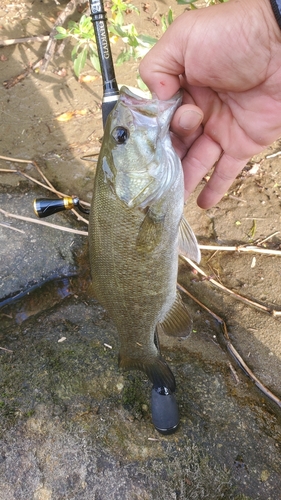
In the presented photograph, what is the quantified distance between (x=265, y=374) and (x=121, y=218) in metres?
1.58

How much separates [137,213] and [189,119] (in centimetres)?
54

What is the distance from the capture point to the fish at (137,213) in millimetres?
1896

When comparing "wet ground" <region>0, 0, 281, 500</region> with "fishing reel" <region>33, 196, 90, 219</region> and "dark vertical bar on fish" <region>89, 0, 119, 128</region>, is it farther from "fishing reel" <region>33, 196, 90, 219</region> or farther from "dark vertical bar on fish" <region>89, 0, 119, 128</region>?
"dark vertical bar on fish" <region>89, 0, 119, 128</region>

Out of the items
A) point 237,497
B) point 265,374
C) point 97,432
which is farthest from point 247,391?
point 97,432

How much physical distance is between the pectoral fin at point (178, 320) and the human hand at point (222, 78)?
848mm

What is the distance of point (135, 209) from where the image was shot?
1.93 metres

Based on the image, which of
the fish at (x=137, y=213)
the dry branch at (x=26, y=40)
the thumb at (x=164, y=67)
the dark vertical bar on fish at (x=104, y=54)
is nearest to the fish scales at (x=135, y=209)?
the fish at (x=137, y=213)

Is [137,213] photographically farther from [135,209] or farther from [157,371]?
[157,371]

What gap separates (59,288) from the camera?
3.20m

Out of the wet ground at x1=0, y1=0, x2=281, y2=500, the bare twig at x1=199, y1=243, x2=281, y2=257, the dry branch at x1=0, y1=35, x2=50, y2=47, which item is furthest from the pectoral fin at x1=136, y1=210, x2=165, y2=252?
the dry branch at x1=0, y1=35, x2=50, y2=47

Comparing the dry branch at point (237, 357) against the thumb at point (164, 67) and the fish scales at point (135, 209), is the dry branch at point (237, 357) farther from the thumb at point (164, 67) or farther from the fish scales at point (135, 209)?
the thumb at point (164, 67)

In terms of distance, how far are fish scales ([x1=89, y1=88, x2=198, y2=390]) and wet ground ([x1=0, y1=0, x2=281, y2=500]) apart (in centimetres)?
79

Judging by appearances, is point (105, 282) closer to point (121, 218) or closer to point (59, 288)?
point (121, 218)

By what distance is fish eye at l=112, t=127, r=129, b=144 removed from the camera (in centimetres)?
190
